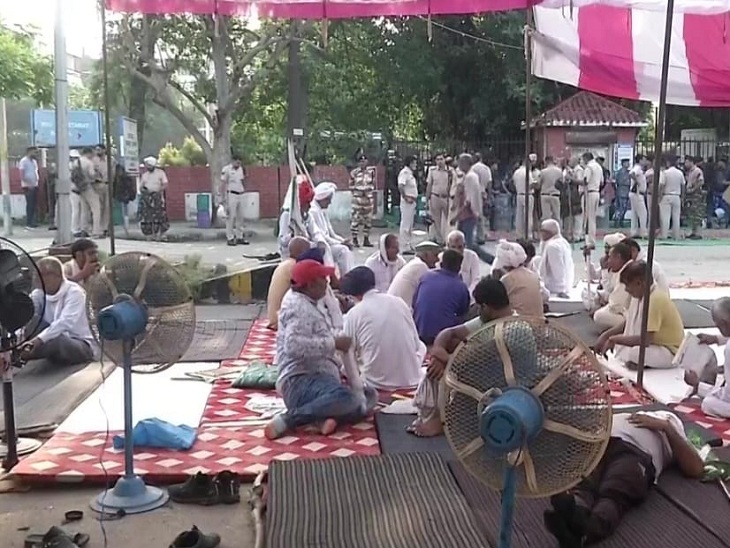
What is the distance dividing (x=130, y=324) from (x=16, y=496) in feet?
3.44

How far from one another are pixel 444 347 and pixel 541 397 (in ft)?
Answer: 6.51

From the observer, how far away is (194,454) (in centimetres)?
463

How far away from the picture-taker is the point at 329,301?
17.3ft

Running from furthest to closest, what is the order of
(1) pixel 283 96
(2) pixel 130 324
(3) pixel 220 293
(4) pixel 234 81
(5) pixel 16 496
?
(1) pixel 283 96
(4) pixel 234 81
(3) pixel 220 293
(5) pixel 16 496
(2) pixel 130 324

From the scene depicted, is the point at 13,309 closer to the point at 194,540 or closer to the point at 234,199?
the point at 194,540

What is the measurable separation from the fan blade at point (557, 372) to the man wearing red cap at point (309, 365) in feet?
8.08

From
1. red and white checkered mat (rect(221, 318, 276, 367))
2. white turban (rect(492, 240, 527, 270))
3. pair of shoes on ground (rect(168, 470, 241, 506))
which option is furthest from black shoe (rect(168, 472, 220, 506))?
white turban (rect(492, 240, 527, 270))

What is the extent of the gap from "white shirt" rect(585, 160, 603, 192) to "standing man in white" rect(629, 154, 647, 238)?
92 centimetres

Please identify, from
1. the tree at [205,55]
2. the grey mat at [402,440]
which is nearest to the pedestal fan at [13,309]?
the grey mat at [402,440]

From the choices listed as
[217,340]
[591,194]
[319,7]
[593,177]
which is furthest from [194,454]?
[593,177]

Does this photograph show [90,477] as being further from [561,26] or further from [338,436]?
[561,26]

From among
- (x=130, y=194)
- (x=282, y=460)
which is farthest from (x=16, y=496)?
(x=130, y=194)

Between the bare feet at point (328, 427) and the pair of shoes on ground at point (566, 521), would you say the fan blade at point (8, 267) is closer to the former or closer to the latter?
the bare feet at point (328, 427)

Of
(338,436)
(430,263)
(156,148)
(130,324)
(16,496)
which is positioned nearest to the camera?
(130,324)
